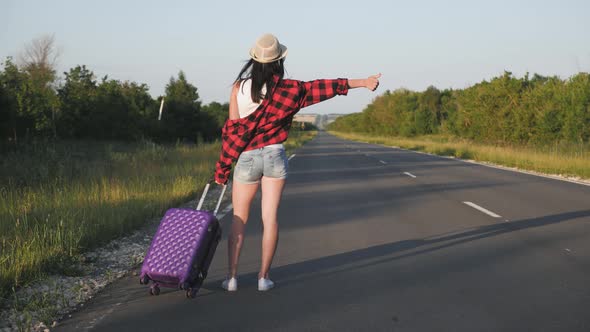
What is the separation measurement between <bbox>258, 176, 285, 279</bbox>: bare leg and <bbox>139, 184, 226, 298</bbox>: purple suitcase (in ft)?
1.50

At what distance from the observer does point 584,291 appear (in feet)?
14.8

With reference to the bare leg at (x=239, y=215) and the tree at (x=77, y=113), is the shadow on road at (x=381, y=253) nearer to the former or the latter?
the bare leg at (x=239, y=215)

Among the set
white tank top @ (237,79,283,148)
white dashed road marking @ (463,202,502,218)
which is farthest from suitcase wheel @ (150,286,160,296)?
white dashed road marking @ (463,202,502,218)

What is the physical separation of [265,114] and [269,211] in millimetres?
790

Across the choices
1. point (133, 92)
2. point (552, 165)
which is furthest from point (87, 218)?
point (133, 92)

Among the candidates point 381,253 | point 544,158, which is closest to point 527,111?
point 544,158

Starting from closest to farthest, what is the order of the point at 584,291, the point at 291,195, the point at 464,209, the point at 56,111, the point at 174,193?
the point at 584,291
the point at 464,209
the point at 174,193
the point at 291,195
the point at 56,111

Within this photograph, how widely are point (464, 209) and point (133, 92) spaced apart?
33933 millimetres

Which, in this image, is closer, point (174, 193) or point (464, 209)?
point (464, 209)

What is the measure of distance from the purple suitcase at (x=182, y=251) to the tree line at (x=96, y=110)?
22.4 meters

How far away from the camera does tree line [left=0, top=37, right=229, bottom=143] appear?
27.7 metres

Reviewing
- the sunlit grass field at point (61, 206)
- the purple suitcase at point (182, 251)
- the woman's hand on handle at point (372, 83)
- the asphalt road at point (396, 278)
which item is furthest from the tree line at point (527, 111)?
the purple suitcase at point (182, 251)

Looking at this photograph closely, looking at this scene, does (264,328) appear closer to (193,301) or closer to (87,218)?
(193,301)

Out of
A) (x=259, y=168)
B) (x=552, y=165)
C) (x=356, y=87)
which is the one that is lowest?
(x=552, y=165)
